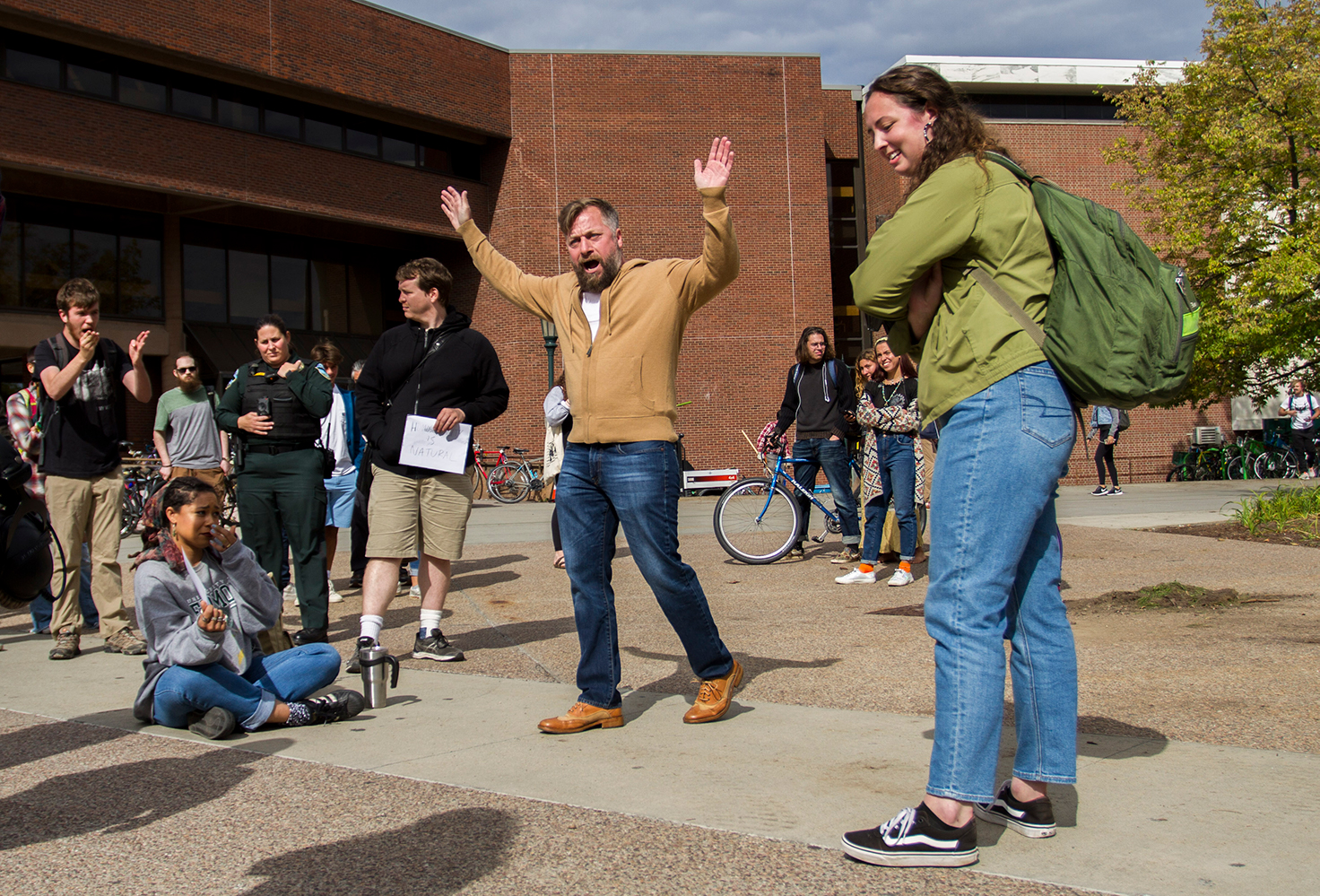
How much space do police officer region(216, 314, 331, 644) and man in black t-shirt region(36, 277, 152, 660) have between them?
2.15 feet

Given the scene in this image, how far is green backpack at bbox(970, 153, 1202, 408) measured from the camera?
104 inches

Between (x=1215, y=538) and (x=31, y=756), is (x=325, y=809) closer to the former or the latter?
(x=31, y=756)

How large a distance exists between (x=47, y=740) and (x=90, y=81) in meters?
23.8

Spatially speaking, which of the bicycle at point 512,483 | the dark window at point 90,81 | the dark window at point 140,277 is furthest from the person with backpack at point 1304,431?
the dark window at point 140,277

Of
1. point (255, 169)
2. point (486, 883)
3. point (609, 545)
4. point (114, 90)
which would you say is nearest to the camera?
point (486, 883)

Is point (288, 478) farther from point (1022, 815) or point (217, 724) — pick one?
point (1022, 815)

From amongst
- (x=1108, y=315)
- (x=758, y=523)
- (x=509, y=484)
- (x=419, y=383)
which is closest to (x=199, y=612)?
(x=419, y=383)

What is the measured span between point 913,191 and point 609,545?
2.00m

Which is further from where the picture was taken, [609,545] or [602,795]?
[609,545]

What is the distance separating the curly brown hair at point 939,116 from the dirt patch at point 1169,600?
13.8ft

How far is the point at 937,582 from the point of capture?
A: 9.03 feet

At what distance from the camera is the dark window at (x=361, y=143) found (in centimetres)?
2872

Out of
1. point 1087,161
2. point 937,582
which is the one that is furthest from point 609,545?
point 1087,161

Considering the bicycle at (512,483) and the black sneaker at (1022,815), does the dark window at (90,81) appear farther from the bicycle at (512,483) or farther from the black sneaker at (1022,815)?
the black sneaker at (1022,815)
